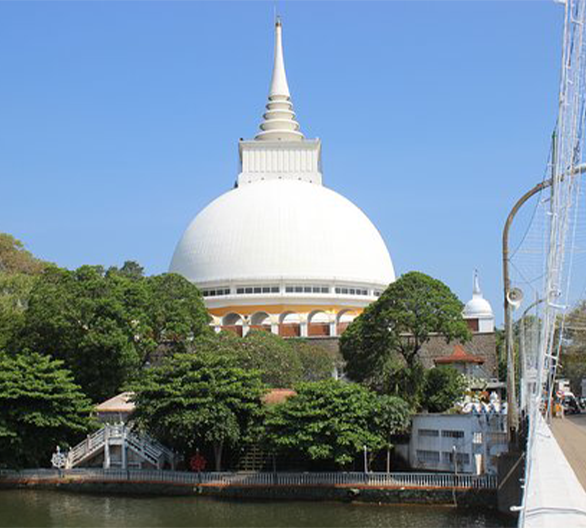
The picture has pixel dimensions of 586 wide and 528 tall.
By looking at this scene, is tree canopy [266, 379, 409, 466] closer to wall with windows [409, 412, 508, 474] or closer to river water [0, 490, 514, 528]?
wall with windows [409, 412, 508, 474]

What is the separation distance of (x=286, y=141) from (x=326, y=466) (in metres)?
45.7

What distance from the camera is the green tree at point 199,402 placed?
32844 mm

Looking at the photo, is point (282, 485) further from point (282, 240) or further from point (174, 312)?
point (282, 240)

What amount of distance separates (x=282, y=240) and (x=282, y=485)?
36.8m

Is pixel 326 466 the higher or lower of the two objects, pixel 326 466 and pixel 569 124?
the lower

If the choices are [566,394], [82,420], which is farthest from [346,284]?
[82,420]

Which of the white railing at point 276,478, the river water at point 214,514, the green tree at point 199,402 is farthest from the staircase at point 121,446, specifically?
the river water at point 214,514

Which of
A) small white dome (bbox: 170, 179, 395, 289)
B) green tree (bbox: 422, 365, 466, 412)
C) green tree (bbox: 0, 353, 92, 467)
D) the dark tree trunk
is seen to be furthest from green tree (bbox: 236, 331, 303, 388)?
small white dome (bbox: 170, 179, 395, 289)

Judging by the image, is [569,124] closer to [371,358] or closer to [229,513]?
[229,513]

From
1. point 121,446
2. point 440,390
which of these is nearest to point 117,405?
point 121,446

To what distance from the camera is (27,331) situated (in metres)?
43.4

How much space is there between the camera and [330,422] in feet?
102

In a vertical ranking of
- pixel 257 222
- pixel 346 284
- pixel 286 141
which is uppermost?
pixel 286 141

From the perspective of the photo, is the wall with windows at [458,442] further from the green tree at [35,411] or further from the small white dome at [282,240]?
the small white dome at [282,240]
